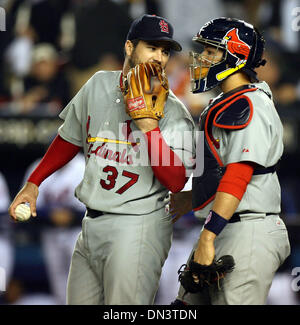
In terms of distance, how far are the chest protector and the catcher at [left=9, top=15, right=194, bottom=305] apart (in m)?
0.09

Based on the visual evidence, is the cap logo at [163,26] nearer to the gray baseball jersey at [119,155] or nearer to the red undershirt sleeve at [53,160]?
the gray baseball jersey at [119,155]

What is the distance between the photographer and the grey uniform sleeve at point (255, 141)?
8.01ft

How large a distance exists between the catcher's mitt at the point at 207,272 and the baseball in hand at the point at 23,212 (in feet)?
2.13

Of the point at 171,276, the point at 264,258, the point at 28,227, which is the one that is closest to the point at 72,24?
the point at 28,227

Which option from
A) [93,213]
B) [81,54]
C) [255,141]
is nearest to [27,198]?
[93,213]

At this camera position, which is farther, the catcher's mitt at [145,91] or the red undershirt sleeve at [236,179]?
the catcher's mitt at [145,91]

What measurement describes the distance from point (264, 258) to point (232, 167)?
343mm

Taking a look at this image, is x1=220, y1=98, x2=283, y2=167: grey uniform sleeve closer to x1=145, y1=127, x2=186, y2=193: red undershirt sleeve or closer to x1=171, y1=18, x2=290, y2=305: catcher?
x1=171, y1=18, x2=290, y2=305: catcher

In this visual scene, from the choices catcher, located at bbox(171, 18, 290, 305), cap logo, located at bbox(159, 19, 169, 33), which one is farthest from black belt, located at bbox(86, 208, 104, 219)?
cap logo, located at bbox(159, 19, 169, 33)

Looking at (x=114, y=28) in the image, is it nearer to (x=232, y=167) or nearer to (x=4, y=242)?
(x=4, y=242)

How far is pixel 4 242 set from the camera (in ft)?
18.7

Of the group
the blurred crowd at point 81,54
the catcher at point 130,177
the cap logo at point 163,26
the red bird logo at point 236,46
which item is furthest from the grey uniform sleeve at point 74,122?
the blurred crowd at point 81,54

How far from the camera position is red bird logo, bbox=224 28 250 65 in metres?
2.58

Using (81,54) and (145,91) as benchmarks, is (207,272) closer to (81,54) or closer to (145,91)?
(145,91)
